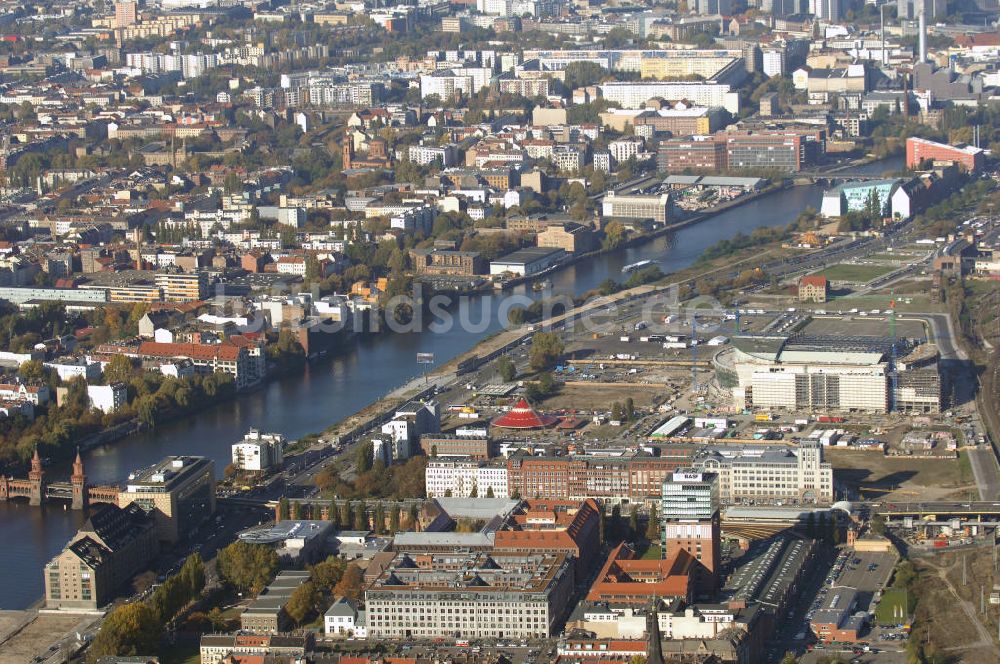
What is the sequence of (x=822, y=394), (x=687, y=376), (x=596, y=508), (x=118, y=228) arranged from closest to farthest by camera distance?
(x=596, y=508)
(x=822, y=394)
(x=687, y=376)
(x=118, y=228)

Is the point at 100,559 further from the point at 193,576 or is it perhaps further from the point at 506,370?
the point at 506,370

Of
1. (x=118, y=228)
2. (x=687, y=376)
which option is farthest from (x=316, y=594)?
(x=118, y=228)

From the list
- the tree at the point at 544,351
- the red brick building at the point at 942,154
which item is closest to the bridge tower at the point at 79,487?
the tree at the point at 544,351

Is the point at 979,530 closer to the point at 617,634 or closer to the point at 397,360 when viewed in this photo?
the point at 617,634

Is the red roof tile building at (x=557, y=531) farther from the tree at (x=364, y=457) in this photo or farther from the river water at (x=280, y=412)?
the river water at (x=280, y=412)

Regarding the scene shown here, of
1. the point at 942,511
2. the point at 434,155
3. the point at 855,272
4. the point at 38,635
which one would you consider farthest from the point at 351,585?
the point at 434,155
